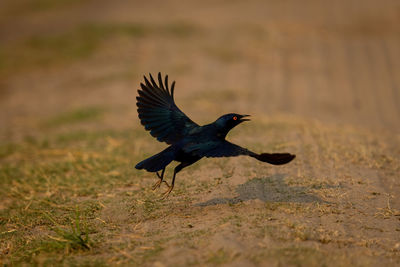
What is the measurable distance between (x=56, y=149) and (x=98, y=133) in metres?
1.03

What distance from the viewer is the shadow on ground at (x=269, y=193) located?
15.9 feet

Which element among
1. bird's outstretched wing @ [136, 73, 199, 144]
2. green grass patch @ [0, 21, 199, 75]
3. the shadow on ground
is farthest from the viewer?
green grass patch @ [0, 21, 199, 75]

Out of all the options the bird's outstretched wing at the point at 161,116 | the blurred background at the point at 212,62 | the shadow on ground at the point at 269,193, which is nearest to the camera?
the shadow on ground at the point at 269,193

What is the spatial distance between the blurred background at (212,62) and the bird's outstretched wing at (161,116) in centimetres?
398

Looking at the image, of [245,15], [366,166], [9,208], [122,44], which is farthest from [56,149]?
[245,15]

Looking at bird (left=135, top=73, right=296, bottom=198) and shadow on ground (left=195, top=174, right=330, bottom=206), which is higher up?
bird (left=135, top=73, right=296, bottom=198)

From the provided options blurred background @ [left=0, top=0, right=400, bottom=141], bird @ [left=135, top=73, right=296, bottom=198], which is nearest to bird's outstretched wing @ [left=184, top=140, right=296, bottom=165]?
bird @ [left=135, top=73, right=296, bottom=198]

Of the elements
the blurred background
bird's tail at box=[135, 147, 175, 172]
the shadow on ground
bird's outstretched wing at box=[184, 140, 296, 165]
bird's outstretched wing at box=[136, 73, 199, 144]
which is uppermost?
the blurred background

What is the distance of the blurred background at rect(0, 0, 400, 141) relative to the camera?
10.8 meters

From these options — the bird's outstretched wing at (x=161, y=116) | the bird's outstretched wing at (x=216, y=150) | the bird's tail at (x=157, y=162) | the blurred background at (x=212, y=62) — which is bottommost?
the bird's tail at (x=157, y=162)

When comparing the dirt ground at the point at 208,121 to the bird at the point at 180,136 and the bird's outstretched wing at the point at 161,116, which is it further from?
the bird's outstretched wing at the point at 161,116

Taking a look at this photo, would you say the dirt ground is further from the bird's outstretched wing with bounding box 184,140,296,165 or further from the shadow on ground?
the bird's outstretched wing with bounding box 184,140,296,165

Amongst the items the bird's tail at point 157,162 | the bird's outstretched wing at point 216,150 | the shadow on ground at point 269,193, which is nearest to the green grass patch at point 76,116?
the shadow on ground at point 269,193

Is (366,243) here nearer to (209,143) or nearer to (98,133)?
(209,143)
